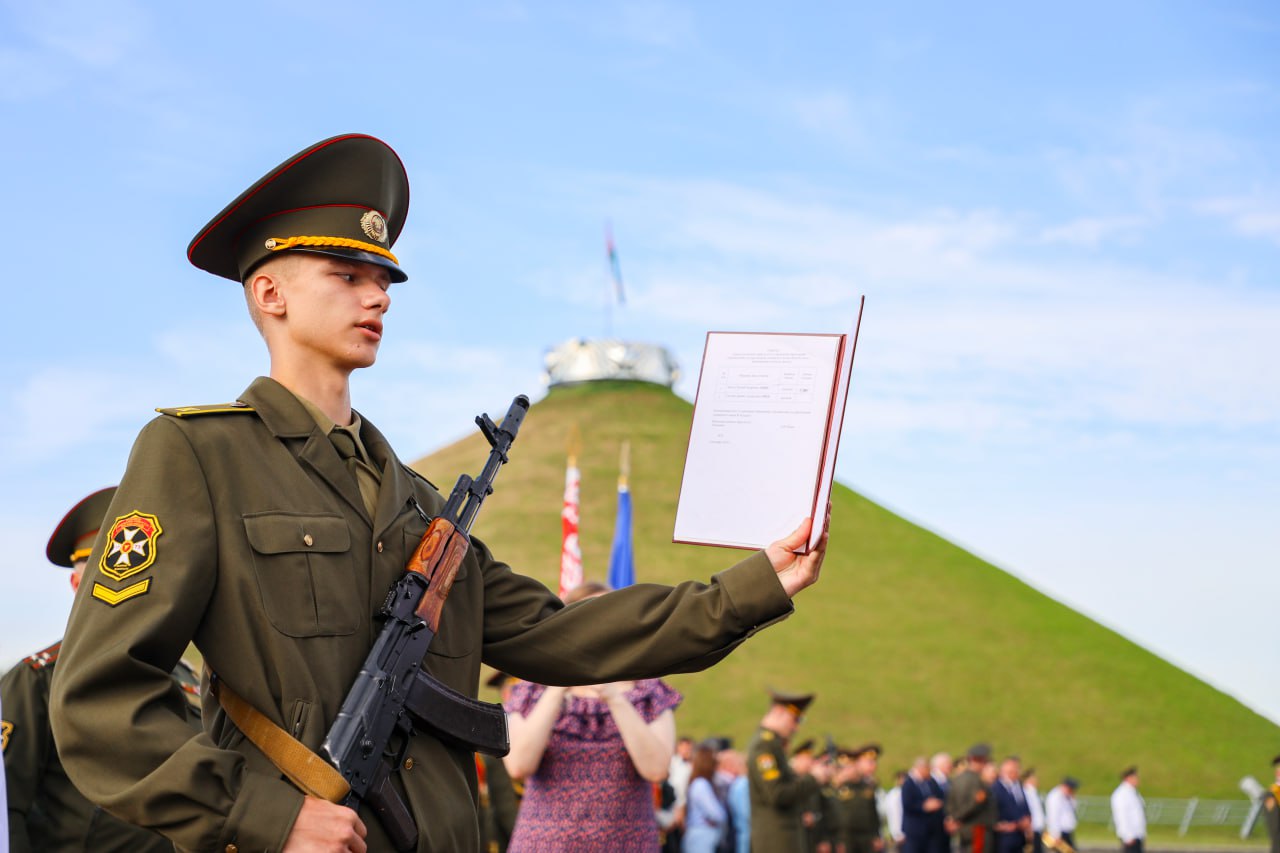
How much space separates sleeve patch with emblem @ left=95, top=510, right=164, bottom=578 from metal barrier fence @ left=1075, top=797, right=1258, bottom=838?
1667 inches

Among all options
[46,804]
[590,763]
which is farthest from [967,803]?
[46,804]

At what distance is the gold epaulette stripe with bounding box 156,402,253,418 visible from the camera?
3.06 meters

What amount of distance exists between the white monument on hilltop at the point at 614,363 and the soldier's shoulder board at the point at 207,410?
7398 cm

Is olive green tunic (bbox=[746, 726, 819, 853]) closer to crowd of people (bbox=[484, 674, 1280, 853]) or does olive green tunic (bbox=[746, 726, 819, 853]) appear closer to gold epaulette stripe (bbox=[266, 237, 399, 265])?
crowd of people (bbox=[484, 674, 1280, 853])

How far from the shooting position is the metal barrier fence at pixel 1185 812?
41938mm

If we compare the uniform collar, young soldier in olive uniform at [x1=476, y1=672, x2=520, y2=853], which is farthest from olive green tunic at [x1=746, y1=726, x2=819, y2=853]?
the uniform collar

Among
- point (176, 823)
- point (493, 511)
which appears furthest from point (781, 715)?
point (493, 511)

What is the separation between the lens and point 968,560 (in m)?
68.0

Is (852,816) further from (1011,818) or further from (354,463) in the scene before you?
(354,463)

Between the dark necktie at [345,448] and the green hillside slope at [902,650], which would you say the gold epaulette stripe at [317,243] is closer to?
the dark necktie at [345,448]

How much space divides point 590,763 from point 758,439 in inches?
116

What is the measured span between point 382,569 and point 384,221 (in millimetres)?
874

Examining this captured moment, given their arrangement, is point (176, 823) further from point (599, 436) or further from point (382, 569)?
point (599, 436)

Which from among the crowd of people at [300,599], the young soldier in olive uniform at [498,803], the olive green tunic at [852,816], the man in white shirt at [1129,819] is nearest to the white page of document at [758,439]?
the crowd of people at [300,599]
